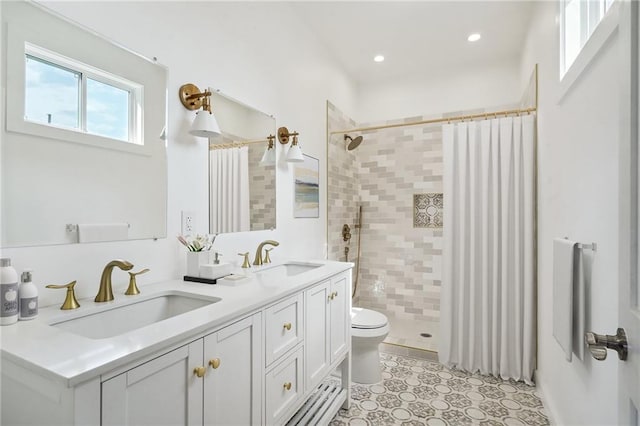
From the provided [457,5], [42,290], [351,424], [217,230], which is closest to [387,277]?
[351,424]

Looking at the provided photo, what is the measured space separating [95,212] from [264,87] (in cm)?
140

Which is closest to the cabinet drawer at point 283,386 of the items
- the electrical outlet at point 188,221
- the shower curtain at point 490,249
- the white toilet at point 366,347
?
the electrical outlet at point 188,221

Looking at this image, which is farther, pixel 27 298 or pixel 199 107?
pixel 199 107

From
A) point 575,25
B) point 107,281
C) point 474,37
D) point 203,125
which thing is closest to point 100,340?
point 107,281

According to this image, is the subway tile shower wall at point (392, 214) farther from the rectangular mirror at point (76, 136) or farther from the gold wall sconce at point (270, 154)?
the rectangular mirror at point (76, 136)

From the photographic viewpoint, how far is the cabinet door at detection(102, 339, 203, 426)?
0.73 metres

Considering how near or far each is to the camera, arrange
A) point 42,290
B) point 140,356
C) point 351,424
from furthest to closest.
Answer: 1. point 351,424
2. point 42,290
3. point 140,356

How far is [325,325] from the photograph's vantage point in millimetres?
1741

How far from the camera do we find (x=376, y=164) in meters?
3.76

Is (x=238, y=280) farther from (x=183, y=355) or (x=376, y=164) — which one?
(x=376, y=164)

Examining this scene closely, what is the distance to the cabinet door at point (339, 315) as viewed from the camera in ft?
6.02

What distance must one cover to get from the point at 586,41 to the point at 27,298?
2.20 m

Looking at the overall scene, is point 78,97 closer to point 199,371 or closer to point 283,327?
point 199,371

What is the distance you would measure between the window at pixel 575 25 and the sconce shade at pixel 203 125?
1668 millimetres
